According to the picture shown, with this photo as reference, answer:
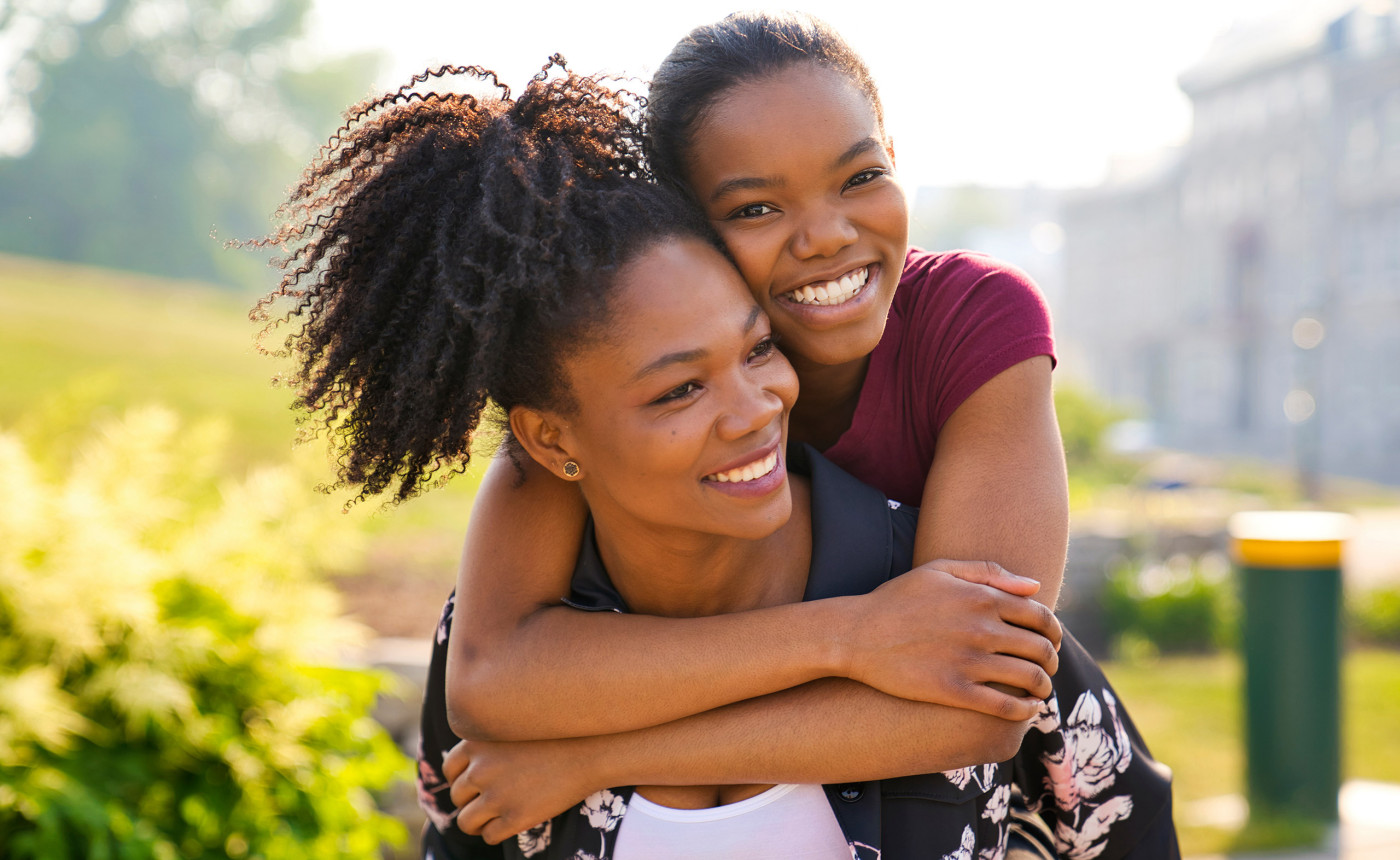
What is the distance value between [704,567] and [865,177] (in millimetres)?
762

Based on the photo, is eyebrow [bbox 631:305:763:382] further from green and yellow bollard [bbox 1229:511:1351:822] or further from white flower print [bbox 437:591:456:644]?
green and yellow bollard [bbox 1229:511:1351:822]

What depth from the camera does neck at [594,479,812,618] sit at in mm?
1959

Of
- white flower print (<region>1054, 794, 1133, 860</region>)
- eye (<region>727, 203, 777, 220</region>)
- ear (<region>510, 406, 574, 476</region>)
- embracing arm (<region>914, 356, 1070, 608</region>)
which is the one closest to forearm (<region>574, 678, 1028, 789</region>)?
embracing arm (<region>914, 356, 1070, 608</region>)

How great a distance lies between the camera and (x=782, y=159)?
1943 millimetres

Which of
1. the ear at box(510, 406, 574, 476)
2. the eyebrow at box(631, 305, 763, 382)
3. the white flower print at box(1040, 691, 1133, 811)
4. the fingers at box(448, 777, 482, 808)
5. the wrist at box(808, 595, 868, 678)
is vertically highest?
the eyebrow at box(631, 305, 763, 382)

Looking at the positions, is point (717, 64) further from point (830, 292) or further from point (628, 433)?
point (628, 433)

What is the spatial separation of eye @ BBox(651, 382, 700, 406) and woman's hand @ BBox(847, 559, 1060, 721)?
431 mm

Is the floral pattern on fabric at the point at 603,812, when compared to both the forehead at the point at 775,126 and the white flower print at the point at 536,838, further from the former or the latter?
the forehead at the point at 775,126

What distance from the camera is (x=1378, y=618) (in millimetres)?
9727

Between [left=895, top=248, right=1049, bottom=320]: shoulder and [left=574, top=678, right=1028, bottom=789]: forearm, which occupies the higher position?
[left=895, top=248, right=1049, bottom=320]: shoulder

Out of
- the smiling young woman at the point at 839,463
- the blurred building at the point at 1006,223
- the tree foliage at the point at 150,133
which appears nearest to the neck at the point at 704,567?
the smiling young woman at the point at 839,463

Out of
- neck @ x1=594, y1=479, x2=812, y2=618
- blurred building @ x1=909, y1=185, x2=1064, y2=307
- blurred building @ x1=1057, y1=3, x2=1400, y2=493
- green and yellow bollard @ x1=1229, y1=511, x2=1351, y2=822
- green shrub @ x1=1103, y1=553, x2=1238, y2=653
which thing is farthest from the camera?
blurred building @ x1=909, y1=185, x2=1064, y2=307

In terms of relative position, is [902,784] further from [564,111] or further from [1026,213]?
[1026,213]

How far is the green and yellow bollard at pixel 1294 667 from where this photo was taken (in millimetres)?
5480
